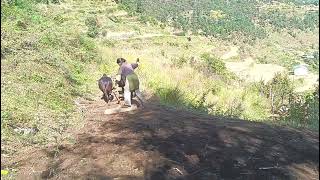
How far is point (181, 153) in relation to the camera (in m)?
6.05

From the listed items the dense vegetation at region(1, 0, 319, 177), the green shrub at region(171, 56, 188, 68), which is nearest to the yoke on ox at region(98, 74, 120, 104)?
the dense vegetation at region(1, 0, 319, 177)

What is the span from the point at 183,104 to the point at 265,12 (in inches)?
4566

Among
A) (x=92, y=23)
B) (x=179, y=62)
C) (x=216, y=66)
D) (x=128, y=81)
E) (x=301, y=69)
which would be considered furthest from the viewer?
(x=92, y=23)

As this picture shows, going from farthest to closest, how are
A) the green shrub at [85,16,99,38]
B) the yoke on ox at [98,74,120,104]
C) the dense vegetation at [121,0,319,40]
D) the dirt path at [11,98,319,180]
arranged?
the dense vegetation at [121,0,319,40] < the green shrub at [85,16,99,38] < the yoke on ox at [98,74,120,104] < the dirt path at [11,98,319,180]

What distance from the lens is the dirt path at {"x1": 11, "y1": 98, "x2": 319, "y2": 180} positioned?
5461 millimetres

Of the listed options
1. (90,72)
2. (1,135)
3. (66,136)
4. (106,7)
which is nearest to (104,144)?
(66,136)

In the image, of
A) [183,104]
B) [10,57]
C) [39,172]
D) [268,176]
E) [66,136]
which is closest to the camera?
[268,176]

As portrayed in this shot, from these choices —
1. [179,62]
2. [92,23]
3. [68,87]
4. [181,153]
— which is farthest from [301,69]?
[92,23]

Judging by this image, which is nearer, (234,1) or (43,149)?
(43,149)

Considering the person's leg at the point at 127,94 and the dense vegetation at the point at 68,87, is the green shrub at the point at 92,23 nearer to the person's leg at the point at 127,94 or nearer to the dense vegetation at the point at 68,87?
the dense vegetation at the point at 68,87

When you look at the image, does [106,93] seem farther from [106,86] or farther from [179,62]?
[179,62]

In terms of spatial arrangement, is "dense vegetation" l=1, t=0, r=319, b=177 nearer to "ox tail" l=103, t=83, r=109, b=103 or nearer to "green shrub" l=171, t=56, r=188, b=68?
"green shrub" l=171, t=56, r=188, b=68

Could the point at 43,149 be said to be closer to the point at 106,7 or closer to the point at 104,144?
the point at 104,144

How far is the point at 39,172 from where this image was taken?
574cm
